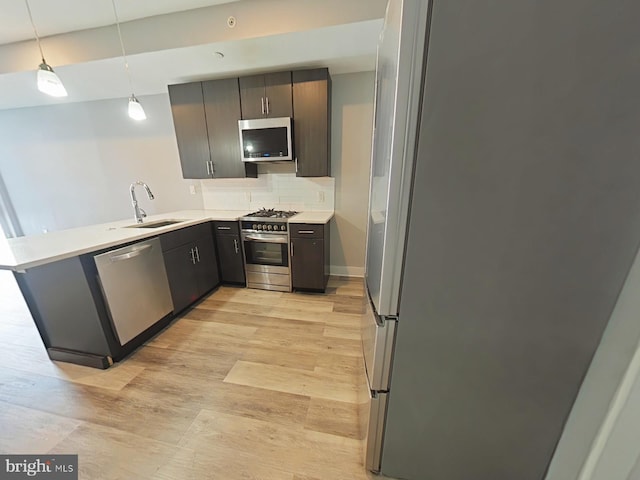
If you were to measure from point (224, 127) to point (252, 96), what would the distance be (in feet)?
1.60

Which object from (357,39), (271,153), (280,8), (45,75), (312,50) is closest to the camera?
(45,75)

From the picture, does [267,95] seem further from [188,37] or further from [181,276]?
[181,276]

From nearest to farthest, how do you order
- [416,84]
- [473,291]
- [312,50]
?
A: 1. [416,84]
2. [473,291]
3. [312,50]

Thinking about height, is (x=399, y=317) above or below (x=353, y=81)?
below

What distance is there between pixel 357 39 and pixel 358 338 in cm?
261

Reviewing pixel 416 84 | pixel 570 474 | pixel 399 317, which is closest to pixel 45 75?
pixel 416 84

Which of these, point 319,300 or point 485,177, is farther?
point 319,300

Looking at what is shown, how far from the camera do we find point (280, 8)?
1.74m

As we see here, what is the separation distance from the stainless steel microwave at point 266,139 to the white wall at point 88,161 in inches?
51.2

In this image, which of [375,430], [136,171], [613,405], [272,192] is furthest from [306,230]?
[136,171]

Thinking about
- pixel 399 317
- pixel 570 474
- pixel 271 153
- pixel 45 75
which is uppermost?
pixel 45 75

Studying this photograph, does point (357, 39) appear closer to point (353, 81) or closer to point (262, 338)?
point (353, 81)

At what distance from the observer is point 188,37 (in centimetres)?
191

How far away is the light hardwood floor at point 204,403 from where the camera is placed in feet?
3.76
